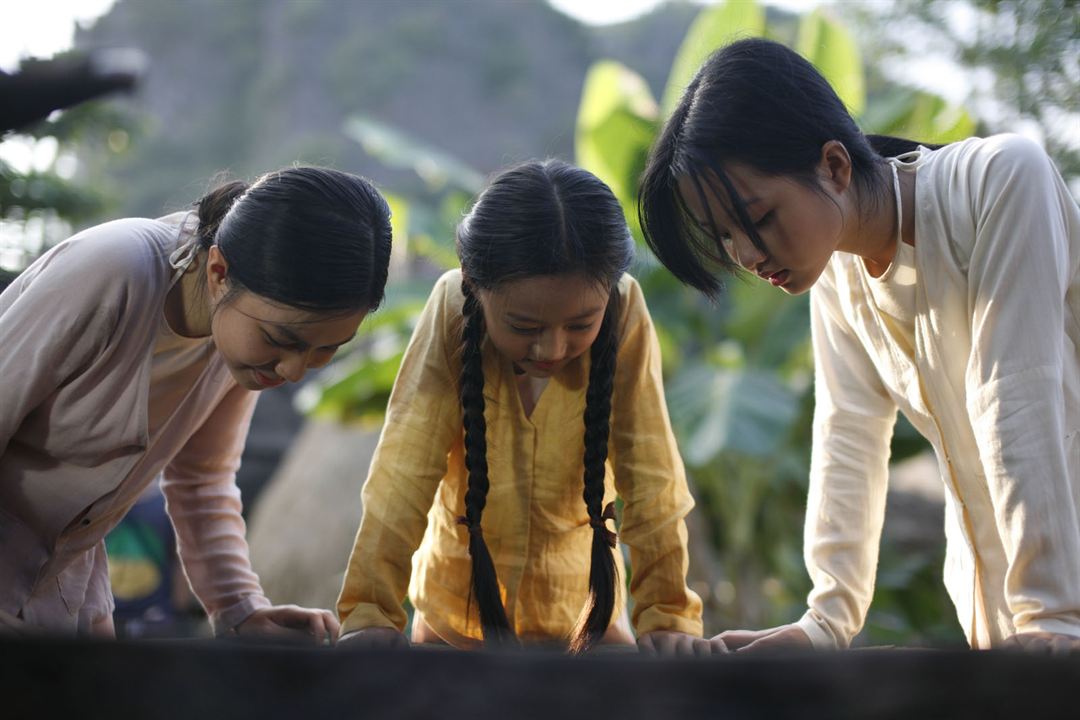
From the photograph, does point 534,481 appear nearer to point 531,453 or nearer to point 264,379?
point 531,453

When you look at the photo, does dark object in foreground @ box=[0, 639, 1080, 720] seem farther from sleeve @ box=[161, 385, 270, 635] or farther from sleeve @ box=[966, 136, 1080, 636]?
sleeve @ box=[161, 385, 270, 635]

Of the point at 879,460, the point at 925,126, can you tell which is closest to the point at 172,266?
the point at 879,460

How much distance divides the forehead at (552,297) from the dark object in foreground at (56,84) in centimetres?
84

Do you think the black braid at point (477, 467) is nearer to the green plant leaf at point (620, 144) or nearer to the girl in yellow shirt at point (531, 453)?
the girl in yellow shirt at point (531, 453)

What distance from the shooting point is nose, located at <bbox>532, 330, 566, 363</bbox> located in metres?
1.41

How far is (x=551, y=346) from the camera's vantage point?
1.41 meters

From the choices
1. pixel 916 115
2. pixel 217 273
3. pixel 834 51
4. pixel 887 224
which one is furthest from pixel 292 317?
pixel 916 115

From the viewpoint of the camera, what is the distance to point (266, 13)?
55.9 ft

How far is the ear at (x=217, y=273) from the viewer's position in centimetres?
144

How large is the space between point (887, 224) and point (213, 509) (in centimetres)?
111

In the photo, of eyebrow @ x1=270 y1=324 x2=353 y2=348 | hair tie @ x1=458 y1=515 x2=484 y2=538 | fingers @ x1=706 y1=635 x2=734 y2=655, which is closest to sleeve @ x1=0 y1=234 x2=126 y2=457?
eyebrow @ x1=270 y1=324 x2=353 y2=348

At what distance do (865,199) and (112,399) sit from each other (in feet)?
3.43

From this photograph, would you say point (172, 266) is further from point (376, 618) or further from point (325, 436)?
point (325, 436)

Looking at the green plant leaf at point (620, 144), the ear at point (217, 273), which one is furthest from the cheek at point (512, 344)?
the green plant leaf at point (620, 144)
